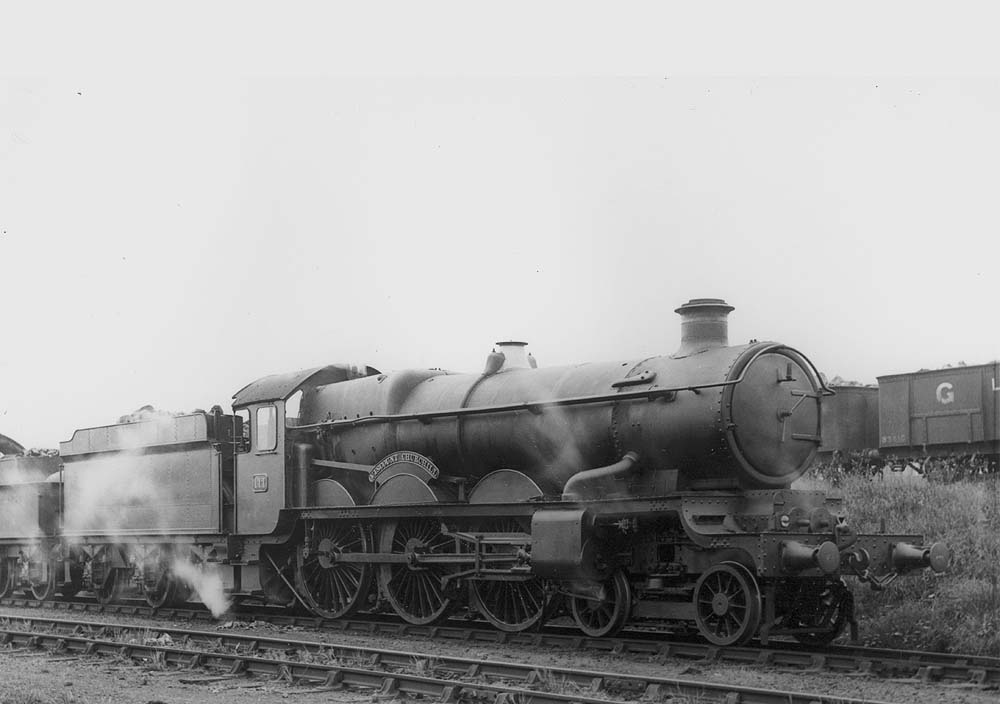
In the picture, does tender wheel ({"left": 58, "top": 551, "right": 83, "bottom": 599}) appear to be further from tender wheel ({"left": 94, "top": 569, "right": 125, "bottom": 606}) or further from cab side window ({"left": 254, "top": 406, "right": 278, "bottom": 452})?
cab side window ({"left": 254, "top": 406, "right": 278, "bottom": 452})

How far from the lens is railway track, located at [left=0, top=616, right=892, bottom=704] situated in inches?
342

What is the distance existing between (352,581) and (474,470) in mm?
2635

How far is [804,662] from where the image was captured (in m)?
10.1

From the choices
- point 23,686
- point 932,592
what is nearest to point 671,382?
point 932,592

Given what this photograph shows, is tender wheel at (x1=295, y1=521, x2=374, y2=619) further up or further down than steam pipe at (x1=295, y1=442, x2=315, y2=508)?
further down

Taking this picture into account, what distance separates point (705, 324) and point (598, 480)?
76.9 inches

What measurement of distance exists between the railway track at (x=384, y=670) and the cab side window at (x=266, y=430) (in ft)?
9.44

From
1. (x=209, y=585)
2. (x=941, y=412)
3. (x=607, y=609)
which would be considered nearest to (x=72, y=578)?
(x=209, y=585)

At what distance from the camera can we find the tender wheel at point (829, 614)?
36.1 ft

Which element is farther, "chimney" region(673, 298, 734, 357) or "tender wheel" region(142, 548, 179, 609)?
"tender wheel" region(142, 548, 179, 609)

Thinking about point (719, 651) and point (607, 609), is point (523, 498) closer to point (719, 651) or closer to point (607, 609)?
point (607, 609)

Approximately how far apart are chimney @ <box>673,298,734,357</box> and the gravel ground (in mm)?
3208

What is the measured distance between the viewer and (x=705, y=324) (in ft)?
38.3

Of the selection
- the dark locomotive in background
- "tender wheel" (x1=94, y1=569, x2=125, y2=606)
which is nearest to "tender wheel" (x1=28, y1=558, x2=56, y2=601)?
"tender wheel" (x1=94, y1=569, x2=125, y2=606)
